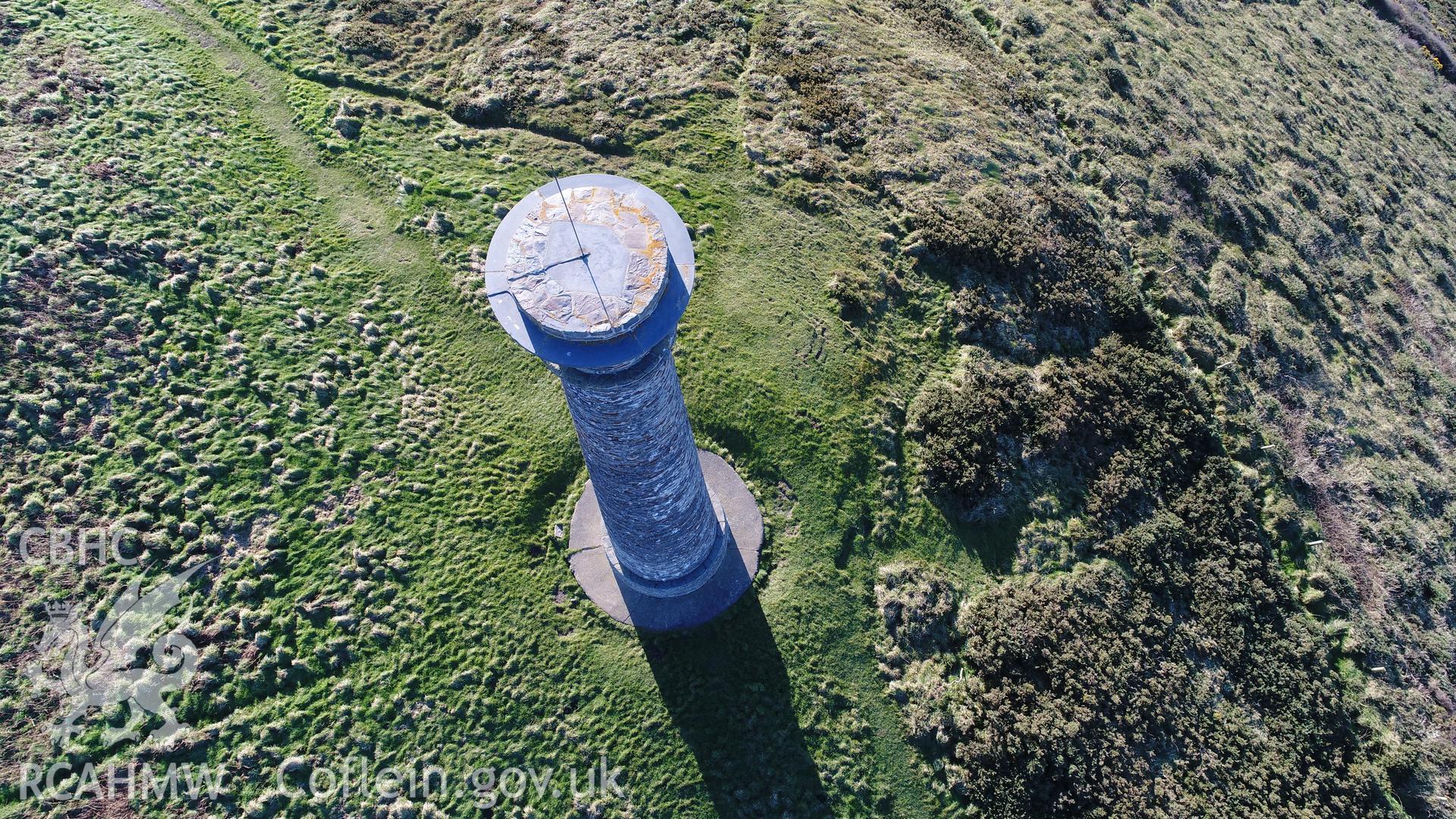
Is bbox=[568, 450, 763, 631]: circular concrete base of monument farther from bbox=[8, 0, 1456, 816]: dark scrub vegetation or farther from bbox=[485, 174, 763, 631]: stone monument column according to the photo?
bbox=[485, 174, 763, 631]: stone monument column

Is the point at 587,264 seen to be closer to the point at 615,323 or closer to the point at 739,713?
the point at 615,323

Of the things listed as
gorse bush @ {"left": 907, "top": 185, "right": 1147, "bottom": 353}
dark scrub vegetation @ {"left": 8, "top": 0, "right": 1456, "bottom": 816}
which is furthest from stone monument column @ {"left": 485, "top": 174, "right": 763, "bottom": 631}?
gorse bush @ {"left": 907, "top": 185, "right": 1147, "bottom": 353}

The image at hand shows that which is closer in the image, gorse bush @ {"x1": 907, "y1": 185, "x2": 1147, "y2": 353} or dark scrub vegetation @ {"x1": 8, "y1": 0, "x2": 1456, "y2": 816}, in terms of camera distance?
dark scrub vegetation @ {"x1": 8, "y1": 0, "x2": 1456, "y2": 816}

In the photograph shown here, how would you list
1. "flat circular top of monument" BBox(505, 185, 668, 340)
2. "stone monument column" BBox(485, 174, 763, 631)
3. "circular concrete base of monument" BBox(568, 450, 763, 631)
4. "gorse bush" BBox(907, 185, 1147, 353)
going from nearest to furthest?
1. "flat circular top of monument" BBox(505, 185, 668, 340)
2. "stone monument column" BBox(485, 174, 763, 631)
3. "circular concrete base of monument" BBox(568, 450, 763, 631)
4. "gorse bush" BBox(907, 185, 1147, 353)

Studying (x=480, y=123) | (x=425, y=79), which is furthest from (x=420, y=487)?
(x=425, y=79)

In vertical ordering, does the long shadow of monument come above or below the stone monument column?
below

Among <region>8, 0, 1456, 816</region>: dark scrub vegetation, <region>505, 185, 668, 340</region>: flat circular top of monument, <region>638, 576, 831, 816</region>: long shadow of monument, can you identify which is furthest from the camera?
<region>8, 0, 1456, 816</region>: dark scrub vegetation

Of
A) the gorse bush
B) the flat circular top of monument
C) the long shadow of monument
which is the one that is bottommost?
the long shadow of monument
